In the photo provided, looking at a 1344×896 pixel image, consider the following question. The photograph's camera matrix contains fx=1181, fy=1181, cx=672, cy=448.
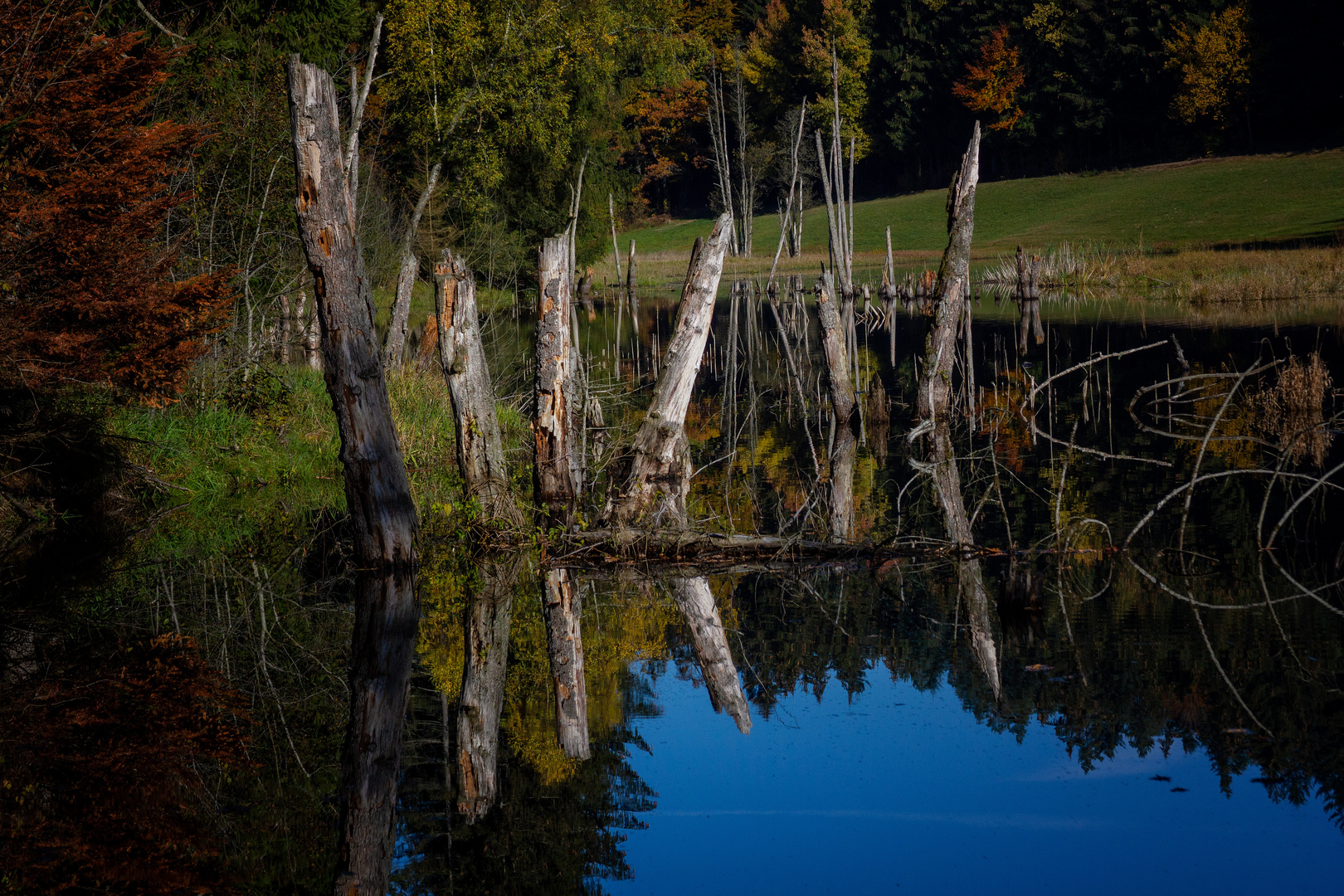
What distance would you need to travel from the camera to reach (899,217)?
189 ft

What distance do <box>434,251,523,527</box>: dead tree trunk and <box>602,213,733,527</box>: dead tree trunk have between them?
85 centimetres

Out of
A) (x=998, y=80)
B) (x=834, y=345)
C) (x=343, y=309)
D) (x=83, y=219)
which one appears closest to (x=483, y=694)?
(x=343, y=309)

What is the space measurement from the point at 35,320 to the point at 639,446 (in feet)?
15.7

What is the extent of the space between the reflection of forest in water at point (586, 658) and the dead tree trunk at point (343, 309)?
2.45 ft

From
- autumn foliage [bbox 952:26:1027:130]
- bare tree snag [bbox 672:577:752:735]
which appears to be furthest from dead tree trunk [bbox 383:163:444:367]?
autumn foliage [bbox 952:26:1027:130]

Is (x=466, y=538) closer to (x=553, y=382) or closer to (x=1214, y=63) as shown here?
(x=553, y=382)

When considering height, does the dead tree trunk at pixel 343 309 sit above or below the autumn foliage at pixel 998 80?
below

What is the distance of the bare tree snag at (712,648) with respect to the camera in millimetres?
5949

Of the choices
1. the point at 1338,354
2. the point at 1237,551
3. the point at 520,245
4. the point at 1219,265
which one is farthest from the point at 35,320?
the point at 1219,265

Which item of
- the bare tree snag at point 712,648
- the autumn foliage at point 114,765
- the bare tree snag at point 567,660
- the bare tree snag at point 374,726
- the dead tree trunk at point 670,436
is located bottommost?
the bare tree snag at point 712,648

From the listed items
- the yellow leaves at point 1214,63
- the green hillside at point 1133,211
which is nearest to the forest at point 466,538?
the green hillside at point 1133,211

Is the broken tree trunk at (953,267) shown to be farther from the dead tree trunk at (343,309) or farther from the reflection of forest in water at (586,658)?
the dead tree trunk at (343,309)

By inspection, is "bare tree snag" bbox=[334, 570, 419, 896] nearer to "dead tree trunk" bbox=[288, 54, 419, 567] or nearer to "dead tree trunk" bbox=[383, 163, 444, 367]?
"dead tree trunk" bbox=[288, 54, 419, 567]

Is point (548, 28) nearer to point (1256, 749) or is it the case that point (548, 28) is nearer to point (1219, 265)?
point (1219, 265)
